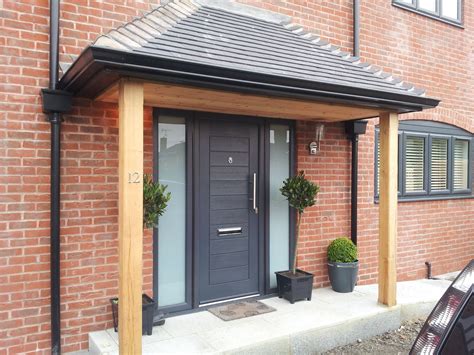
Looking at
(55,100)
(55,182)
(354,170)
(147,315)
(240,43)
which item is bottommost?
(147,315)

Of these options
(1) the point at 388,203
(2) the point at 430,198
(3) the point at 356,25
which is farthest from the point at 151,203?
(2) the point at 430,198

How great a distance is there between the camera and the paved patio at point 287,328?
3.89 meters

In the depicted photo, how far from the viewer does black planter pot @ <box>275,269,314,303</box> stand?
5.05 m

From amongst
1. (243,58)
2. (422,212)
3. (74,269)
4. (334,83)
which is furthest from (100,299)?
(422,212)

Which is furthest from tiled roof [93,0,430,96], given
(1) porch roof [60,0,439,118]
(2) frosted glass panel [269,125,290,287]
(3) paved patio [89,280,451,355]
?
(3) paved patio [89,280,451,355]

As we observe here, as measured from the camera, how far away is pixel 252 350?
3.90 metres

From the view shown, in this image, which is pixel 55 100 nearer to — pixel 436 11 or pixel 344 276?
pixel 344 276

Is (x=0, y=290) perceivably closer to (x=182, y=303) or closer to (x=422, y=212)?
(x=182, y=303)

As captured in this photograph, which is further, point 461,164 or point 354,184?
point 461,164

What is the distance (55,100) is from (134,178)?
4.27 ft

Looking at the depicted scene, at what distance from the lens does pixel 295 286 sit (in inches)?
199

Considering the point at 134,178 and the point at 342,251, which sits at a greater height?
the point at 134,178

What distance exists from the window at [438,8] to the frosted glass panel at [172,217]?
4504 mm

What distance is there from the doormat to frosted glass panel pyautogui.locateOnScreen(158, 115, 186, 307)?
0.46 meters
